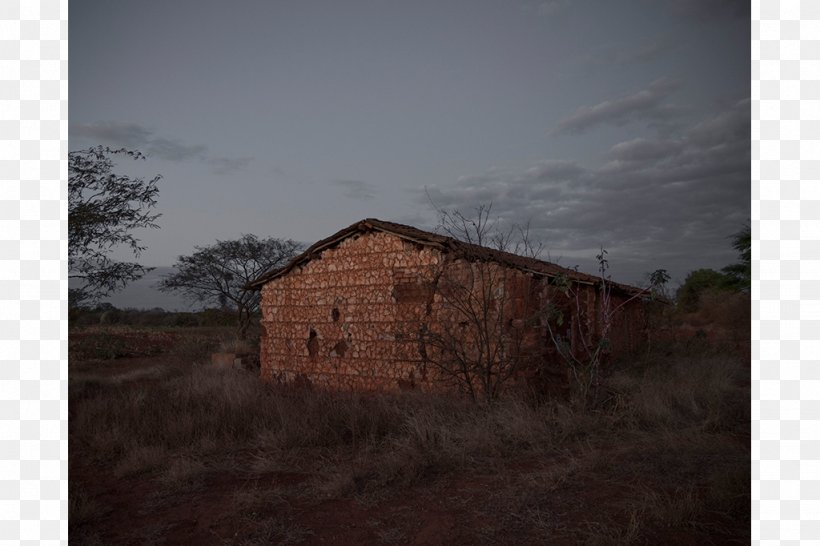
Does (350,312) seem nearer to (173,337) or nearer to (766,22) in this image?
(766,22)

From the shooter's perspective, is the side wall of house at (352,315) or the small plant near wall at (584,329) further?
the side wall of house at (352,315)

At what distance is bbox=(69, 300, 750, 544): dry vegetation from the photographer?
3596 millimetres

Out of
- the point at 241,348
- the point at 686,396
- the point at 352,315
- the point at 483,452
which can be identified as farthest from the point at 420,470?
the point at 241,348

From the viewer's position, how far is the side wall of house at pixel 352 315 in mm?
8547

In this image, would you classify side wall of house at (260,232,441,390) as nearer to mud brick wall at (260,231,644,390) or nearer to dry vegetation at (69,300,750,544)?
mud brick wall at (260,231,644,390)

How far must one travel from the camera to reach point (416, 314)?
27.7ft

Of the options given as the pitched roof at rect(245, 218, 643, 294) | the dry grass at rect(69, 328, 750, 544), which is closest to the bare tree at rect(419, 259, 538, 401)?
the pitched roof at rect(245, 218, 643, 294)

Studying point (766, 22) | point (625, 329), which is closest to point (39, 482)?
point (766, 22)

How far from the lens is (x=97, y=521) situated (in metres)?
4.29

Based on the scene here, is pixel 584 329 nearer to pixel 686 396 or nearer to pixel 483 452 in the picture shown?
pixel 686 396

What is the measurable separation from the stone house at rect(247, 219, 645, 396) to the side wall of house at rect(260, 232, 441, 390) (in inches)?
0.7

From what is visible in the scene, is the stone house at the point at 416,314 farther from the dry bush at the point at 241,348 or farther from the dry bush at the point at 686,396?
the dry bush at the point at 241,348

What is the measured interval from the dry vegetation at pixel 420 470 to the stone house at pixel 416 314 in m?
0.77

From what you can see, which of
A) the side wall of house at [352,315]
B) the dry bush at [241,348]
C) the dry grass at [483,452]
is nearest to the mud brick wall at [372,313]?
the side wall of house at [352,315]
